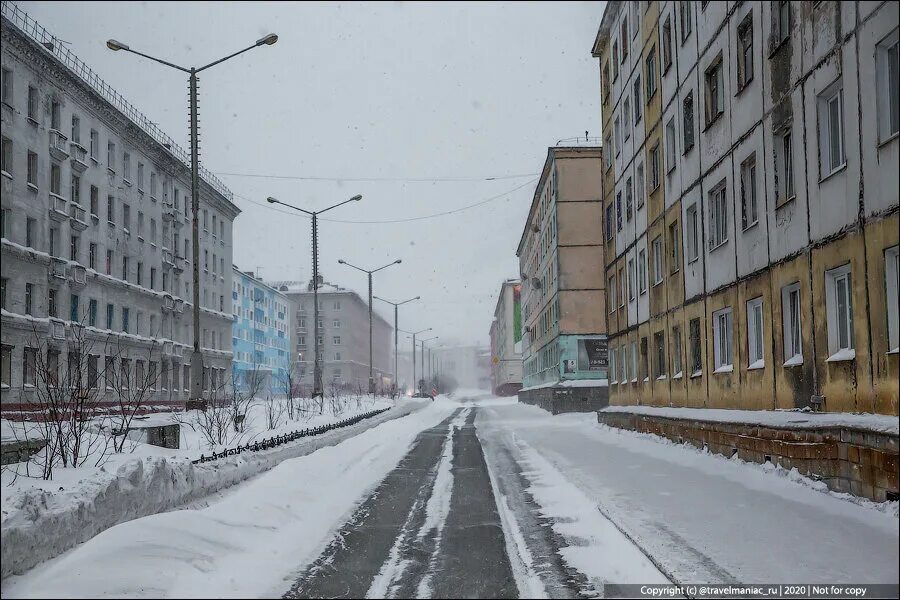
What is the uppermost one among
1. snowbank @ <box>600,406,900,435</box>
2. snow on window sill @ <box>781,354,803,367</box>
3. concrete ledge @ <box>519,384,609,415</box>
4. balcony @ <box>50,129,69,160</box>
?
balcony @ <box>50,129,69,160</box>

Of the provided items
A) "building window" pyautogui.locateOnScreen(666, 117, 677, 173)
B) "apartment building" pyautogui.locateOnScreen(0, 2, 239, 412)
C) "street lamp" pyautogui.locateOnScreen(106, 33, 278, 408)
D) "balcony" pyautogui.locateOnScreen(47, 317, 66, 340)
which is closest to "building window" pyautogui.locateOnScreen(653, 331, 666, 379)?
"building window" pyautogui.locateOnScreen(666, 117, 677, 173)

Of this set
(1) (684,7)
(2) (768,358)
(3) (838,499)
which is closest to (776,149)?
(2) (768,358)

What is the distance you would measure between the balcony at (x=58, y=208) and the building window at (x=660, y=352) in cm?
2772

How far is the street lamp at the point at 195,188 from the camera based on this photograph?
17.6 metres

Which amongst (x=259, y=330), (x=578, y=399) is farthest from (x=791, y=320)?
(x=259, y=330)

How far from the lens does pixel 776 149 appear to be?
13.0 m

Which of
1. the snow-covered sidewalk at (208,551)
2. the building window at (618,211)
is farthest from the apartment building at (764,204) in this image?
the snow-covered sidewalk at (208,551)

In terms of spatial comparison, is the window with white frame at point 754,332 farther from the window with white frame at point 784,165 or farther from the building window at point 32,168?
the building window at point 32,168

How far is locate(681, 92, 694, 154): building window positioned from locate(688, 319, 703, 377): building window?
4047mm

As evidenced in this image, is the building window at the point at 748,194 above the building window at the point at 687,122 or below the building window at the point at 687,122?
below

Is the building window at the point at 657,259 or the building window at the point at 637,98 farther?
the building window at the point at 637,98

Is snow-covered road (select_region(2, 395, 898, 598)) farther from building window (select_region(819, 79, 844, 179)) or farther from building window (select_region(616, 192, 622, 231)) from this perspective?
building window (select_region(616, 192, 622, 231))

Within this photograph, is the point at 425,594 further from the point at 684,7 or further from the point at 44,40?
the point at 684,7

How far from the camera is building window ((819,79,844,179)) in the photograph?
1088 cm
